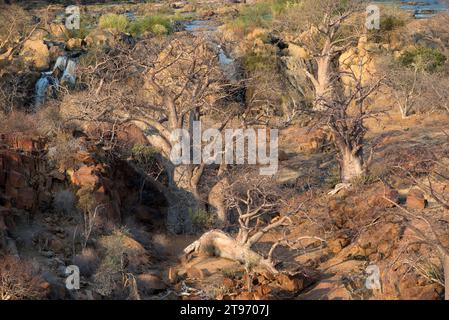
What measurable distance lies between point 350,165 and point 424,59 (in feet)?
38.8

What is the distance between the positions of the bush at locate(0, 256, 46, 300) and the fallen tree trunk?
3.79 meters

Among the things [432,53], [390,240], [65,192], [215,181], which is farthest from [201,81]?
[432,53]

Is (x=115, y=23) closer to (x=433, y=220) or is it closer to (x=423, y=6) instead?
(x=423, y=6)

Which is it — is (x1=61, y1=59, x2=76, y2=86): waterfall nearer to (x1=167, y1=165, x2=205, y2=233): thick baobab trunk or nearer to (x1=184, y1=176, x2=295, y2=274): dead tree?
(x1=167, y1=165, x2=205, y2=233): thick baobab trunk

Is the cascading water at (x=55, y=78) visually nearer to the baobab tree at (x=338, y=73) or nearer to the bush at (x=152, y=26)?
the bush at (x=152, y=26)

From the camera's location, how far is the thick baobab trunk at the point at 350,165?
1683cm

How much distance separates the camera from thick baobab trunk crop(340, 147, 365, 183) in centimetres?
1683

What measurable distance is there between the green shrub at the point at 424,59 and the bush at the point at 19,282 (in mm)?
19218

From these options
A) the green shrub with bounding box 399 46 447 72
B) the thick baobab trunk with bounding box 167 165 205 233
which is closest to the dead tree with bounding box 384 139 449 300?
the thick baobab trunk with bounding box 167 165 205 233

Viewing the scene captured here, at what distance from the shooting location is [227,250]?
44.6 ft

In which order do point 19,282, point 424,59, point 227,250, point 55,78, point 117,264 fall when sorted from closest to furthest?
1. point 19,282
2. point 117,264
3. point 227,250
4. point 55,78
5. point 424,59

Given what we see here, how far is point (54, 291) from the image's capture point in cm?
1067

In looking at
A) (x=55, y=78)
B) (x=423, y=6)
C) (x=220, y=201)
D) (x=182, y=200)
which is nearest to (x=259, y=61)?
(x=55, y=78)

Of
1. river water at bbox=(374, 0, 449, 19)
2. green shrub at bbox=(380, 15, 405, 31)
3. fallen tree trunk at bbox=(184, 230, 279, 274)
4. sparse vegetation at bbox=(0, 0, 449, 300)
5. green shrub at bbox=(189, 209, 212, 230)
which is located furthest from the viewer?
river water at bbox=(374, 0, 449, 19)
